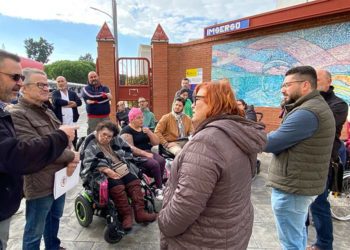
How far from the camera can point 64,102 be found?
4.68 metres

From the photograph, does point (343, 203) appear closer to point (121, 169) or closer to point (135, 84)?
point (121, 169)

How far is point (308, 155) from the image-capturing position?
6.01 ft

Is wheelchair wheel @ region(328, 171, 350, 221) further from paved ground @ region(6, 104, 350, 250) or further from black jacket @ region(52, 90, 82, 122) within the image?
black jacket @ region(52, 90, 82, 122)

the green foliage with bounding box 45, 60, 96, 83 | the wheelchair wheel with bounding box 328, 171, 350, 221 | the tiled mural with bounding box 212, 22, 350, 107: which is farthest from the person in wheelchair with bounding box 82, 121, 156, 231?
the green foliage with bounding box 45, 60, 96, 83

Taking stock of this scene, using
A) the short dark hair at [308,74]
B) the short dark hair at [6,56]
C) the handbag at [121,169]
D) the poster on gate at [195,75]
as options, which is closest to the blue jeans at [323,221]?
the short dark hair at [308,74]

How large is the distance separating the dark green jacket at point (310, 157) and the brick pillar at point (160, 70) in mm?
7139

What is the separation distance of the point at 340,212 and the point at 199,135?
3376 mm

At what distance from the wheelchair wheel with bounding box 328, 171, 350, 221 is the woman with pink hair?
2.48 meters

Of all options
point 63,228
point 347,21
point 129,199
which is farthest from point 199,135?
point 347,21

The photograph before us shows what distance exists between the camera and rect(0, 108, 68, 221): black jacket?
51.3 inches

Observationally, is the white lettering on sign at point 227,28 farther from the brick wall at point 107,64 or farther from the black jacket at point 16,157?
the black jacket at point 16,157

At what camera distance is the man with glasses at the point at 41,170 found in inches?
74.1

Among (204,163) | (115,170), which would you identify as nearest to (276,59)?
(115,170)

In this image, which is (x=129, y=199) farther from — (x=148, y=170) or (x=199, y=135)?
(x=199, y=135)
